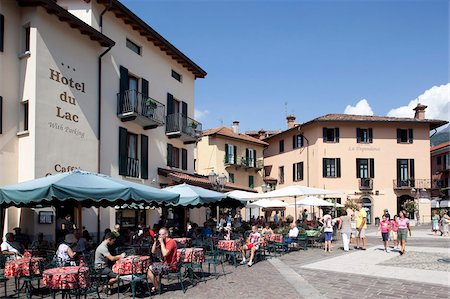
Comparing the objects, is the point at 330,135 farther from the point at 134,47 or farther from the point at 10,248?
the point at 10,248

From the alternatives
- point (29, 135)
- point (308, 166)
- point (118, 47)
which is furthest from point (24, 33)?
point (308, 166)

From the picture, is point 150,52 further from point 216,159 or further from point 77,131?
point 216,159

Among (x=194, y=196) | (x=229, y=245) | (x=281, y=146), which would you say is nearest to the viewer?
(x=229, y=245)

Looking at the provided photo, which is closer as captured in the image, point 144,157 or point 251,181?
point 144,157

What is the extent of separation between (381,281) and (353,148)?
31.6 metres

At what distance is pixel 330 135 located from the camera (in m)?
40.4

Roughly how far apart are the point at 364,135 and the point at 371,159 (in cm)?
234

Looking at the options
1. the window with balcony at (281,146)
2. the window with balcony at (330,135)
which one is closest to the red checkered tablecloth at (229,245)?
the window with balcony at (330,135)

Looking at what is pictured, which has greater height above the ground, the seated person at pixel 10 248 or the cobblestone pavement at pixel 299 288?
the seated person at pixel 10 248

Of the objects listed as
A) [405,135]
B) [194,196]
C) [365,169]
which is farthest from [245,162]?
[194,196]

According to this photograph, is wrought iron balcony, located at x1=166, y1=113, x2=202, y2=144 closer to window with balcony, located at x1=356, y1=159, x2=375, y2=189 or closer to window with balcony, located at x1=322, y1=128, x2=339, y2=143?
window with balcony, located at x1=322, y1=128, x2=339, y2=143

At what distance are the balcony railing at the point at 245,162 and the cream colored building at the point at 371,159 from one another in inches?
187

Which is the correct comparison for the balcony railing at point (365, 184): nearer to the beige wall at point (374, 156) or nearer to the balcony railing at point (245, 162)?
the beige wall at point (374, 156)

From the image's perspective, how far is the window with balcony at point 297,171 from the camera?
42.1 metres
